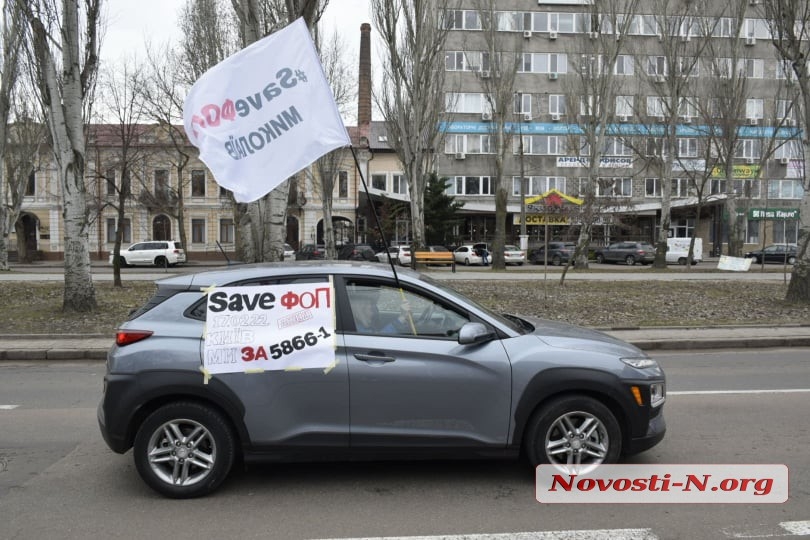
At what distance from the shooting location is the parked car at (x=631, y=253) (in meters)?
40.8

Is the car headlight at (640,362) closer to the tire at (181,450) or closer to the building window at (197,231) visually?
the tire at (181,450)

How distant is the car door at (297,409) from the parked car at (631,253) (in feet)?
131

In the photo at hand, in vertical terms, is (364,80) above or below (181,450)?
above

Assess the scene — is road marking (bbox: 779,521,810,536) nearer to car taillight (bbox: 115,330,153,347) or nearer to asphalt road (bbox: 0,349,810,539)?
asphalt road (bbox: 0,349,810,539)

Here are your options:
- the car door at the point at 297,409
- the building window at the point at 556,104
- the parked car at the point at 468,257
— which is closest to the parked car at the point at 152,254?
the parked car at the point at 468,257

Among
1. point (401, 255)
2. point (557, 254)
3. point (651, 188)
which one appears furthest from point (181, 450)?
point (651, 188)

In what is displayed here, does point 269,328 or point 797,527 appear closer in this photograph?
point 797,527

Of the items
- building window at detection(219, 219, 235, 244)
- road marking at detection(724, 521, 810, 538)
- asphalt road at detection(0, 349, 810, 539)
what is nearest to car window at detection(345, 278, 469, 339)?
asphalt road at detection(0, 349, 810, 539)

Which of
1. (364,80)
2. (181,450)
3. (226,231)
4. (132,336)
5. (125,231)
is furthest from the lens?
(364,80)

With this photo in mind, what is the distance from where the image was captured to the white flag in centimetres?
504

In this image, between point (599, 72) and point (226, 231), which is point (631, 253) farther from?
point (226, 231)

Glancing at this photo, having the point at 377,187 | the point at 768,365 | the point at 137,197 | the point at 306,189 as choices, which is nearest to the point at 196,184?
the point at 137,197

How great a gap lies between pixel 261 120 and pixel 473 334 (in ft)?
8.21

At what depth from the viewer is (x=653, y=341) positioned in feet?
Answer: 35.8
